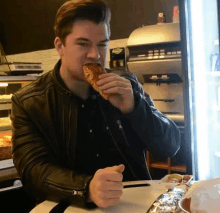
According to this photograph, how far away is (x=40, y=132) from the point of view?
159 cm

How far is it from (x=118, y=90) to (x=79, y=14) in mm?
429

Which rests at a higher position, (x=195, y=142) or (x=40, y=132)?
(x=40, y=132)

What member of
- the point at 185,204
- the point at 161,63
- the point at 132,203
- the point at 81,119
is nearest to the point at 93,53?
the point at 81,119

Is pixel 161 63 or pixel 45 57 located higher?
pixel 45 57

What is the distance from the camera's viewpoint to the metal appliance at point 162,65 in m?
3.14

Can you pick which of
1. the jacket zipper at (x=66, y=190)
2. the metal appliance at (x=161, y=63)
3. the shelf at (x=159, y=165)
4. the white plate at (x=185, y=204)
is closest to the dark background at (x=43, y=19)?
the metal appliance at (x=161, y=63)

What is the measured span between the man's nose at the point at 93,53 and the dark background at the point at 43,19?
7.59 ft

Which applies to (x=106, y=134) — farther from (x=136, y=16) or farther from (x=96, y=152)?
(x=136, y=16)

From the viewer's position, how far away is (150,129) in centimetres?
157

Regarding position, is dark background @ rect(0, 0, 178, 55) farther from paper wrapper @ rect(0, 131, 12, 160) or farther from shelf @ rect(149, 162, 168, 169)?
paper wrapper @ rect(0, 131, 12, 160)

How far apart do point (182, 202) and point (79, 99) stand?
882mm

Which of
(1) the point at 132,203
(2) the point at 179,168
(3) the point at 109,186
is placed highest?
(3) the point at 109,186

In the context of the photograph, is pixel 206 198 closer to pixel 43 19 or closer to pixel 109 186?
pixel 109 186

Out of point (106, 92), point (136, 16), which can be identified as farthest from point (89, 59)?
point (136, 16)
